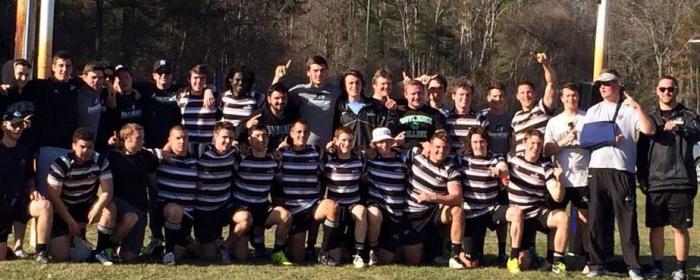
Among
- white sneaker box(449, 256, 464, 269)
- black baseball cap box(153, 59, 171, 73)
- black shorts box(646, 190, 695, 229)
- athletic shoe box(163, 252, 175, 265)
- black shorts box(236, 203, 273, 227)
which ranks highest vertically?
black baseball cap box(153, 59, 171, 73)

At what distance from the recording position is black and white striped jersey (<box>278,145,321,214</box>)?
8.73 m

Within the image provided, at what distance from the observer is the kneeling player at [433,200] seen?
8633mm

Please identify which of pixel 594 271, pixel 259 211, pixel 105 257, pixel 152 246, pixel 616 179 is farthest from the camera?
pixel 152 246

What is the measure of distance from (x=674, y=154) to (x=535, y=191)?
1.32 m

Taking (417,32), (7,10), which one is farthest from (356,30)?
(7,10)

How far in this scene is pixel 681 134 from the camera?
8375mm

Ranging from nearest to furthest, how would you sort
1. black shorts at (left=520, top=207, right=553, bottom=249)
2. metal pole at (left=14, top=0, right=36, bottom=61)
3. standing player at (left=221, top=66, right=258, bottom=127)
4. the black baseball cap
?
black shorts at (left=520, top=207, right=553, bottom=249) → standing player at (left=221, top=66, right=258, bottom=127) → the black baseball cap → metal pole at (left=14, top=0, right=36, bottom=61)

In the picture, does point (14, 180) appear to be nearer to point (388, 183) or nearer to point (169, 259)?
point (169, 259)

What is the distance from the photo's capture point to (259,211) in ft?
28.8

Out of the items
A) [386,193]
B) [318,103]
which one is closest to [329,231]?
[386,193]

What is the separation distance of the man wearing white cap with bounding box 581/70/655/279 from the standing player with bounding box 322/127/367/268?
2185 mm

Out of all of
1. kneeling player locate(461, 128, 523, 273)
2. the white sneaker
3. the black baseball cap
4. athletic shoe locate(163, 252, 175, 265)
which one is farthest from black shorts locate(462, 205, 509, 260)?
the black baseball cap

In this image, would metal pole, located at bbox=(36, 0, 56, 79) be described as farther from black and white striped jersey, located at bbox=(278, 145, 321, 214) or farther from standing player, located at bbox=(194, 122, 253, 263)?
black and white striped jersey, located at bbox=(278, 145, 321, 214)

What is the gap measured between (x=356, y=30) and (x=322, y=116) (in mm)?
45766
